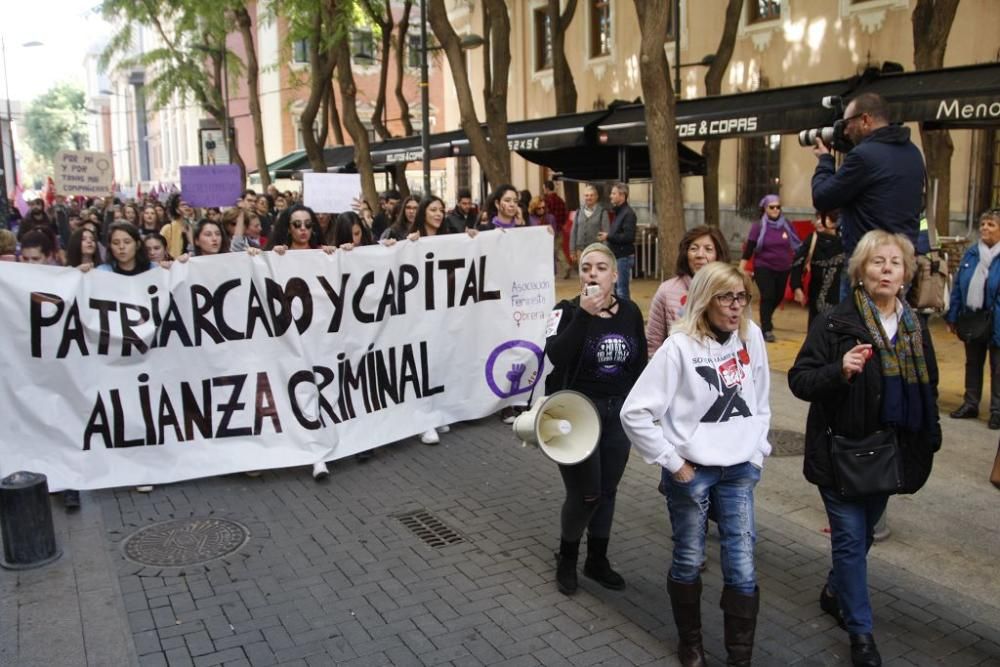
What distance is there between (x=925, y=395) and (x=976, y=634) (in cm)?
119

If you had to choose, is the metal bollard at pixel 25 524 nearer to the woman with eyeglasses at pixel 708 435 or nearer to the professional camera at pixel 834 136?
the woman with eyeglasses at pixel 708 435

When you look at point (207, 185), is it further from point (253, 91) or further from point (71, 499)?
point (253, 91)

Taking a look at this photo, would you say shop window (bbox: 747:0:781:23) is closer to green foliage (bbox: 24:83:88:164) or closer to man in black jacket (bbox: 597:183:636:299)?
man in black jacket (bbox: 597:183:636:299)

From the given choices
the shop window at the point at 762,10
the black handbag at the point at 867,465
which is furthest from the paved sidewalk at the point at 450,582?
the shop window at the point at 762,10

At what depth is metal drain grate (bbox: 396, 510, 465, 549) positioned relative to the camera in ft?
17.5

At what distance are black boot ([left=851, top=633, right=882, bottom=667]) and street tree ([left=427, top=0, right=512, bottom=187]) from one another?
33.7ft

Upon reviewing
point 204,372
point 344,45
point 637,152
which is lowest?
point 204,372

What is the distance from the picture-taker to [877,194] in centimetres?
491

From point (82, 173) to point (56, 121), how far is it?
122162mm

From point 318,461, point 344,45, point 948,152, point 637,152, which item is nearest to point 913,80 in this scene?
point 948,152

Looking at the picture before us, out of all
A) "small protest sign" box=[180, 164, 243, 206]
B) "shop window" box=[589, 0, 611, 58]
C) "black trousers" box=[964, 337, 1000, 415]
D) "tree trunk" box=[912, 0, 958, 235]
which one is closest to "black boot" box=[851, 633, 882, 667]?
"black trousers" box=[964, 337, 1000, 415]

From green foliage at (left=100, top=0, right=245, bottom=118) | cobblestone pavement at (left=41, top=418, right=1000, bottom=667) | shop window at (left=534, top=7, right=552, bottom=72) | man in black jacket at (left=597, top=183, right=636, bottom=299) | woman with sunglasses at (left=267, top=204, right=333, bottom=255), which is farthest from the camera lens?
shop window at (left=534, top=7, right=552, bottom=72)

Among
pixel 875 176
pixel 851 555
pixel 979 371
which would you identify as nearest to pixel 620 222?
pixel 979 371

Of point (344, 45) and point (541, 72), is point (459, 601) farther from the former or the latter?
point (541, 72)
